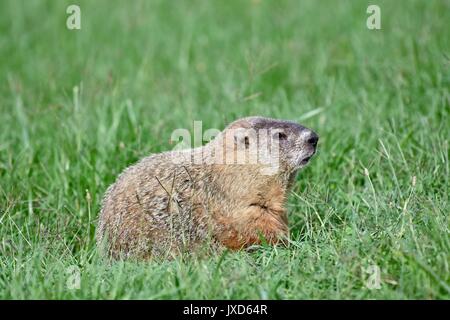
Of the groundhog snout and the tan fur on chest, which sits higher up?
the groundhog snout

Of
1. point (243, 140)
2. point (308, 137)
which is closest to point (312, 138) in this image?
point (308, 137)

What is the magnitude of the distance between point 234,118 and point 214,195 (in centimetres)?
142

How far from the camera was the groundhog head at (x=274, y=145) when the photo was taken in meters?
4.95

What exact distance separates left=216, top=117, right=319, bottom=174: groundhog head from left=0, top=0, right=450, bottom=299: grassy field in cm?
22

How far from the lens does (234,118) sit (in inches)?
244

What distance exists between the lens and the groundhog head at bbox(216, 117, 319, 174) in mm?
4945

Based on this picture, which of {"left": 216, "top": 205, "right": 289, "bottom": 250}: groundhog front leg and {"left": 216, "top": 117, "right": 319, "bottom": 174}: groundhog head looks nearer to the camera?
{"left": 216, "top": 205, "right": 289, "bottom": 250}: groundhog front leg

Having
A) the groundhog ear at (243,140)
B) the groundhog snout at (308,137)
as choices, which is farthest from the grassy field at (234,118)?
the groundhog ear at (243,140)

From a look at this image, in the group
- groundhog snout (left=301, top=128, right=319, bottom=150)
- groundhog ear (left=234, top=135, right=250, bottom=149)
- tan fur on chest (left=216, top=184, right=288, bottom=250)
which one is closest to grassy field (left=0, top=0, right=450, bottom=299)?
tan fur on chest (left=216, top=184, right=288, bottom=250)

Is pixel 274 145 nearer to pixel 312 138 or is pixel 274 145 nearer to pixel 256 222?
pixel 312 138

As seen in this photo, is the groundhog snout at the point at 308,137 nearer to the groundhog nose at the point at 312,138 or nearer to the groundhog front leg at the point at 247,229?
the groundhog nose at the point at 312,138

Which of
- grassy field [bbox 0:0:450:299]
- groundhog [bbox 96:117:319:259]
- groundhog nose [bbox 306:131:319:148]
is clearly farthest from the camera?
groundhog nose [bbox 306:131:319:148]

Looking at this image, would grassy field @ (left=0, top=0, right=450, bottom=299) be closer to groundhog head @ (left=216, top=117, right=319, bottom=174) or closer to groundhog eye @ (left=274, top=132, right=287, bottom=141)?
groundhog head @ (left=216, top=117, right=319, bottom=174)

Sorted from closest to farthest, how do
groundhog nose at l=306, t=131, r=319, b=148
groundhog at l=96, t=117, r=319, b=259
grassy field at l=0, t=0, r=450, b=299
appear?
grassy field at l=0, t=0, r=450, b=299
groundhog at l=96, t=117, r=319, b=259
groundhog nose at l=306, t=131, r=319, b=148
